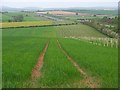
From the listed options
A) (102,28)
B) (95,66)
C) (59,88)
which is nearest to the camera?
(59,88)

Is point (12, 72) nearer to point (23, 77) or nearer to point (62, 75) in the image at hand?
point (23, 77)

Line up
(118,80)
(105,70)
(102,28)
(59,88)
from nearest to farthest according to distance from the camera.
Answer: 1. (59,88)
2. (118,80)
3. (105,70)
4. (102,28)

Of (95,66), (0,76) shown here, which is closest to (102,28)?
(95,66)

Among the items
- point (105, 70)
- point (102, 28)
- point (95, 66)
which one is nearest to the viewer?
point (105, 70)

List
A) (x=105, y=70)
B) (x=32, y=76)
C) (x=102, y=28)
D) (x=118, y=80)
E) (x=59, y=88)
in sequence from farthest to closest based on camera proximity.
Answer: (x=102, y=28), (x=105, y=70), (x=32, y=76), (x=118, y=80), (x=59, y=88)

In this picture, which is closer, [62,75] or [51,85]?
[51,85]

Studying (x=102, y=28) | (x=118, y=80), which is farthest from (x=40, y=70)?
(x=102, y=28)

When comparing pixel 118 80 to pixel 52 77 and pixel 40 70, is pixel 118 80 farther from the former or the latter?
pixel 40 70

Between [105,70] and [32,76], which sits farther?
[105,70]
